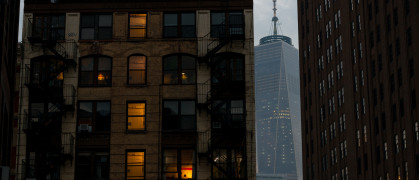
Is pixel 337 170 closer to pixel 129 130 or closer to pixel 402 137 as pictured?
pixel 402 137

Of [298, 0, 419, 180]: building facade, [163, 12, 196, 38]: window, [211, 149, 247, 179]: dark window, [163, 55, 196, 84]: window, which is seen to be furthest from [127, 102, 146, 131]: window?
[298, 0, 419, 180]: building facade

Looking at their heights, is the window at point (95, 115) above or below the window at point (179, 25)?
below

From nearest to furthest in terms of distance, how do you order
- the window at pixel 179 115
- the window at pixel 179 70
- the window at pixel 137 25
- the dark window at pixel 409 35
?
the window at pixel 179 115 < the window at pixel 179 70 < the window at pixel 137 25 < the dark window at pixel 409 35

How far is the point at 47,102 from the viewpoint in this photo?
39281 mm

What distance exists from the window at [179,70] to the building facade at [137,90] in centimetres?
6

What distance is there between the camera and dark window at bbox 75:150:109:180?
38125mm

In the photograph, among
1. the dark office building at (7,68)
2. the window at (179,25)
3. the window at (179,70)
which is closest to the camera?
the dark office building at (7,68)

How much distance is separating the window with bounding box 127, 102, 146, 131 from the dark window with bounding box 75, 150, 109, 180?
7.05 feet

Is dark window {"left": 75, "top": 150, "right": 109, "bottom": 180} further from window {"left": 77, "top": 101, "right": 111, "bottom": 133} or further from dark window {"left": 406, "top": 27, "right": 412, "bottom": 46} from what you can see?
dark window {"left": 406, "top": 27, "right": 412, "bottom": 46}

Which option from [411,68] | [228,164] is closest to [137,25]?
[228,164]

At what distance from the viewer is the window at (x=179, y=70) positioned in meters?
39.5

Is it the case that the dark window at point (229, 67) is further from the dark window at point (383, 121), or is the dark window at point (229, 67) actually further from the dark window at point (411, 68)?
the dark window at point (383, 121)

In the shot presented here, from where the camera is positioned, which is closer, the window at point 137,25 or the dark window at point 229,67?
the dark window at point 229,67

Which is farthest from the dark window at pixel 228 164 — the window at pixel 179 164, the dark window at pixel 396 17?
the dark window at pixel 396 17
